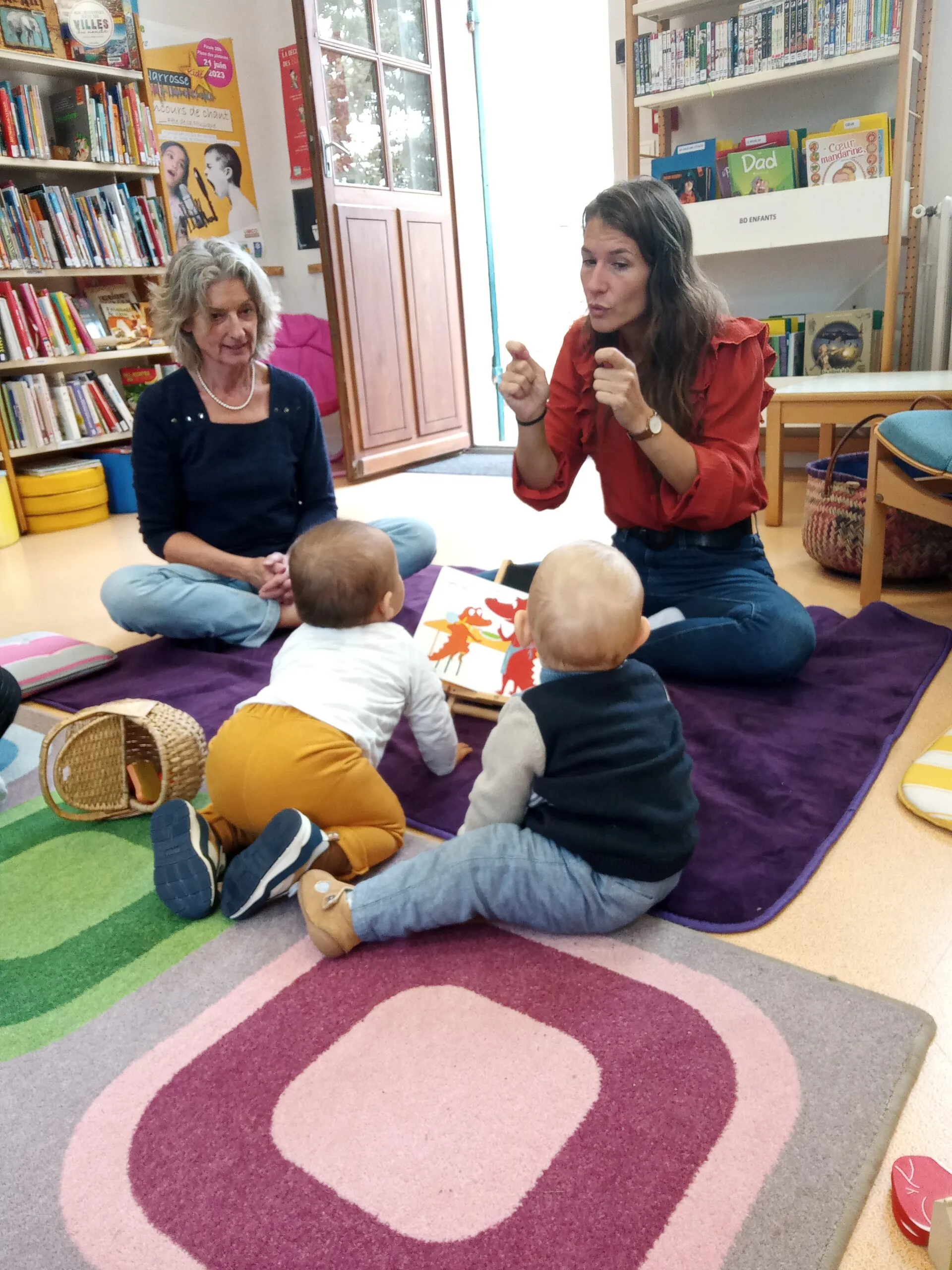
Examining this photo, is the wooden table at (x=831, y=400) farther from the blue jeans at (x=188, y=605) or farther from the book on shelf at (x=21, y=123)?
the book on shelf at (x=21, y=123)

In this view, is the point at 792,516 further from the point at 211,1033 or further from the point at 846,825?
the point at 211,1033

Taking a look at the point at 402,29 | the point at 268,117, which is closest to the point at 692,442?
the point at 402,29

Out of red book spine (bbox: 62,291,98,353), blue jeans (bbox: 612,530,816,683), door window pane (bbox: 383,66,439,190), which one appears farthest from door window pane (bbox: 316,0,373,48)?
blue jeans (bbox: 612,530,816,683)

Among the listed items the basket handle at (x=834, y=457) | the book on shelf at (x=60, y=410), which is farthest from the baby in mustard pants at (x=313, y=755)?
the book on shelf at (x=60, y=410)

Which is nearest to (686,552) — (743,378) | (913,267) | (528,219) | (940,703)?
(743,378)

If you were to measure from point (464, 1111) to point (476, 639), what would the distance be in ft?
2.92

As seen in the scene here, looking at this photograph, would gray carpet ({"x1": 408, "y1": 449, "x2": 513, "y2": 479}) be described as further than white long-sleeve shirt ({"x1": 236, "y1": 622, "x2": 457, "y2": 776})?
Yes

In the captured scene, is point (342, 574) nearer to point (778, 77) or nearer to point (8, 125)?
point (778, 77)

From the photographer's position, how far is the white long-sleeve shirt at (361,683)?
1.21 metres

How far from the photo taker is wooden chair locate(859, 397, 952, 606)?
6.09 ft

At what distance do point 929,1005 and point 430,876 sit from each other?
542 millimetres

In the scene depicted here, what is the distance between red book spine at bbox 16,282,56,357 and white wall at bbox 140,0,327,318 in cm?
143

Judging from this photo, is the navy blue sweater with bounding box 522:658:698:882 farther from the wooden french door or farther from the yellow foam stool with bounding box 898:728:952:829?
the wooden french door

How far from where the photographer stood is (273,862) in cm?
109
